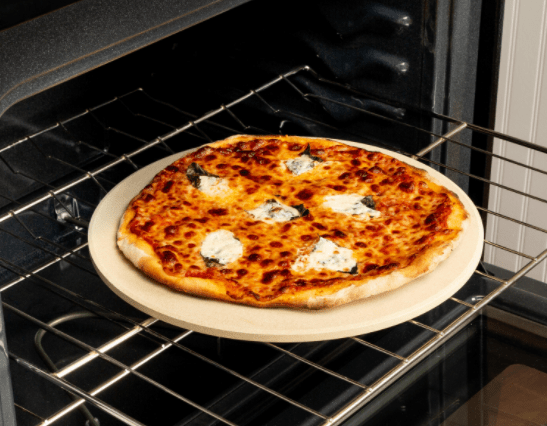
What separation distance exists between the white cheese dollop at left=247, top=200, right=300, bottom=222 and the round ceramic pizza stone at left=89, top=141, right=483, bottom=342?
0.61 feet

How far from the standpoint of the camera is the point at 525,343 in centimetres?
106

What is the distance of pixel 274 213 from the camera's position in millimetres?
1019

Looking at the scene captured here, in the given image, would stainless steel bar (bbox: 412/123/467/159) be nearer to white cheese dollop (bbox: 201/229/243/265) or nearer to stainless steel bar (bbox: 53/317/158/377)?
white cheese dollop (bbox: 201/229/243/265)

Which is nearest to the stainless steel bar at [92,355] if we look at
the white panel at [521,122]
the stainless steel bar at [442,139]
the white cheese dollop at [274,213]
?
the white cheese dollop at [274,213]

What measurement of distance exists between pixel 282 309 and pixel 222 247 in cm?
14

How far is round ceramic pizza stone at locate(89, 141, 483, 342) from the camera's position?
2.64ft

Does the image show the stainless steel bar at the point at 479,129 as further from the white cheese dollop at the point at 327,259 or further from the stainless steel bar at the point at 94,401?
the stainless steel bar at the point at 94,401

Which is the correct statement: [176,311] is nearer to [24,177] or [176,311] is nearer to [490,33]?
[24,177]

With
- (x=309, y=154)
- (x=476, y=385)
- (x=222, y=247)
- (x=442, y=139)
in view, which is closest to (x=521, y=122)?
(x=442, y=139)

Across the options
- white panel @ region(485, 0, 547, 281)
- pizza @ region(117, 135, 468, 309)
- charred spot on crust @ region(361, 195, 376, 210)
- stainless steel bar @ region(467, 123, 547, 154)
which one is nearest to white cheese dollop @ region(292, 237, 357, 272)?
pizza @ region(117, 135, 468, 309)

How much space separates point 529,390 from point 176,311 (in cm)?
48

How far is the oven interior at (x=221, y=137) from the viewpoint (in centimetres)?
104

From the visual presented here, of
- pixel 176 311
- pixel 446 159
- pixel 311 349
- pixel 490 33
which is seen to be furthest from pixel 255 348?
pixel 490 33

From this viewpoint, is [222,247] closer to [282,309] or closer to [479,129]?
[282,309]
